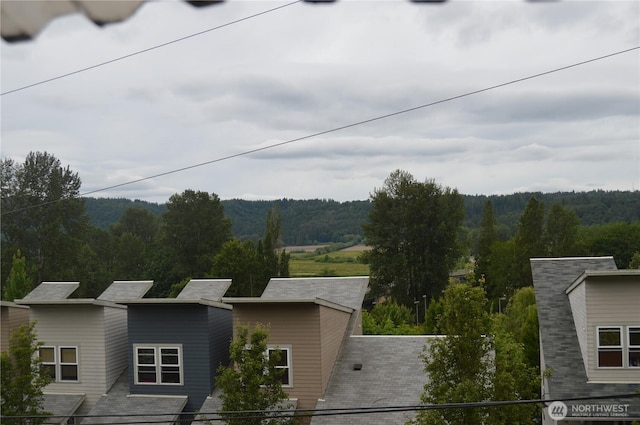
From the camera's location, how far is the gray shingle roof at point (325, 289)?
2300cm

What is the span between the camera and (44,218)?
191ft

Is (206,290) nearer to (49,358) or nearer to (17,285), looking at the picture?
(49,358)

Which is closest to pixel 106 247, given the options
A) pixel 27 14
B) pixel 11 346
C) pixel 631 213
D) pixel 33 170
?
pixel 33 170

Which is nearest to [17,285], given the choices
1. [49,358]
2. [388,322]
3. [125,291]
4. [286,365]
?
[125,291]

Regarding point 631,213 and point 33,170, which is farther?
point 631,213

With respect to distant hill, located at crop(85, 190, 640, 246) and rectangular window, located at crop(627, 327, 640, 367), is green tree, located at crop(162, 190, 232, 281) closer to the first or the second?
distant hill, located at crop(85, 190, 640, 246)

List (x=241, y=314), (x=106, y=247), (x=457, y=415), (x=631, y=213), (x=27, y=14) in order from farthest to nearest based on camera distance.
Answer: (x=631, y=213) → (x=106, y=247) → (x=241, y=314) → (x=457, y=415) → (x=27, y=14)

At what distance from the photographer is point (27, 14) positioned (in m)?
1.90

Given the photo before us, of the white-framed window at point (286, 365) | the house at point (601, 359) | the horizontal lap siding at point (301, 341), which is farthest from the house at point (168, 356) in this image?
the house at point (601, 359)

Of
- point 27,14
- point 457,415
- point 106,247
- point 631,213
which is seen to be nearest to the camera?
point 27,14

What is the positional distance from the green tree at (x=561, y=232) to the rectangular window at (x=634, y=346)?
44.7 metres

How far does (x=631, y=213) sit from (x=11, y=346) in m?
91.3

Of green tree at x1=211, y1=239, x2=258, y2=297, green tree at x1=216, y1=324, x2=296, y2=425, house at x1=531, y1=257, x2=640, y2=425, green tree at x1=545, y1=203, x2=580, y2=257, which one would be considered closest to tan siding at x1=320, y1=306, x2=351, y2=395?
green tree at x1=216, y1=324, x2=296, y2=425

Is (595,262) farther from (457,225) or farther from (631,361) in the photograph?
(457,225)
